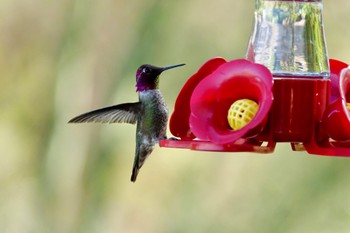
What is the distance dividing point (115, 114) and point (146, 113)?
0.18 meters

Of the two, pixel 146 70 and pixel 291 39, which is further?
pixel 146 70

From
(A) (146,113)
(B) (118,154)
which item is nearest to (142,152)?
(A) (146,113)

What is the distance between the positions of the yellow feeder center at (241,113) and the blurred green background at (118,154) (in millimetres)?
5639

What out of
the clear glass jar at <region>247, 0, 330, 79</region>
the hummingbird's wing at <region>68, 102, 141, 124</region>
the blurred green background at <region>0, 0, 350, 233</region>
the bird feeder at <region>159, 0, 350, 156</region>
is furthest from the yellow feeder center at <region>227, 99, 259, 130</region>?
the blurred green background at <region>0, 0, 350, 233</region>

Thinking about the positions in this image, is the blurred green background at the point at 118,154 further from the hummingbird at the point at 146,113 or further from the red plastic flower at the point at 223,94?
the red plastic flower at the point at 223,94

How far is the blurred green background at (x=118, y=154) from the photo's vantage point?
972 centimetres

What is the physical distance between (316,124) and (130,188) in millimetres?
6160

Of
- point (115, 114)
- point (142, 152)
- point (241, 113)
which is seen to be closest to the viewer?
point (241, 113)

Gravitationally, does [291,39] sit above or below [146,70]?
above

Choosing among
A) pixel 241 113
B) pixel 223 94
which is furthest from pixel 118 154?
pixel 241 113

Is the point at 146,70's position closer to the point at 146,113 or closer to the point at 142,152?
the point at 146,113

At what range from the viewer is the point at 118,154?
9.95 metres

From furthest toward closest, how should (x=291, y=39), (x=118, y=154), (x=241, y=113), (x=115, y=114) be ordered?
(x=118, y=154) < (x=115, y=114) < (x=291, y=39) < (x=241, y=113)

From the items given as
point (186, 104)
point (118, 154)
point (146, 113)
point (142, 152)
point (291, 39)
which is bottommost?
point (118, 154)
